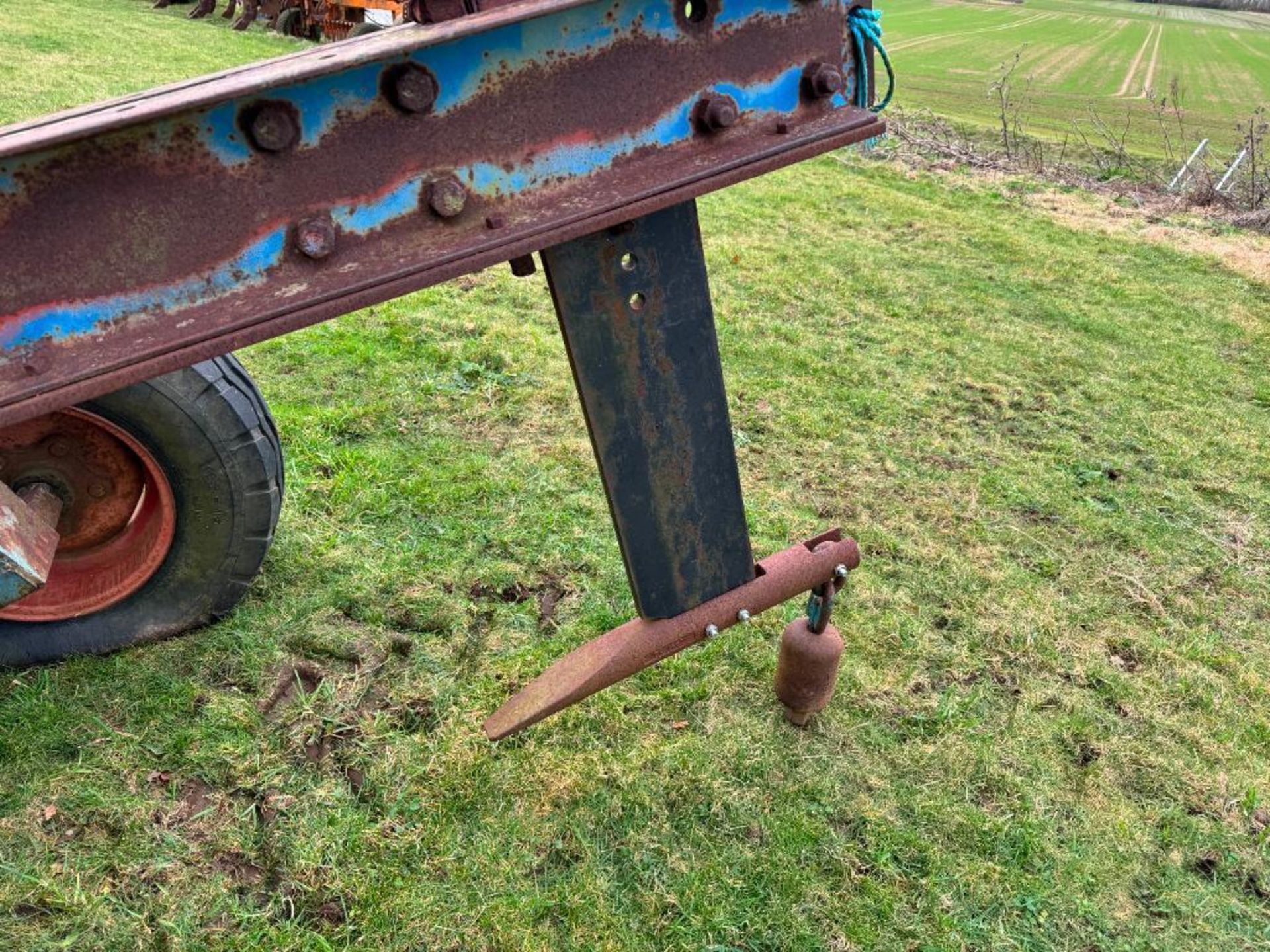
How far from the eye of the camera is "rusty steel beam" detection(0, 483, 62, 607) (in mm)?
1661

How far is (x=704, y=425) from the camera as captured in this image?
168cm

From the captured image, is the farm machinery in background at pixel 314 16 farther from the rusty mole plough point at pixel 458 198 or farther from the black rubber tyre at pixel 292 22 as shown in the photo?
the rusty mole plough point at pixel 458 198

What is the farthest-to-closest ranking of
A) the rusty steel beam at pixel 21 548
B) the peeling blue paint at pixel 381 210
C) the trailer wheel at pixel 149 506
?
the trailer wheel at pixel 149 506
the rusty steel beam at pixel 21 548
the peeling blue paint at pixel 381 210

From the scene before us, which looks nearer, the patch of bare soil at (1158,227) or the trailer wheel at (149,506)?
the trailer wheel at (149,506)

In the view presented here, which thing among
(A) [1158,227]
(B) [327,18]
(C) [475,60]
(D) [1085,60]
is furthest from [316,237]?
(D) [1085,60]

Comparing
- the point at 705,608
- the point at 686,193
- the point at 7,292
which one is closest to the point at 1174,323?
the point at 705,608

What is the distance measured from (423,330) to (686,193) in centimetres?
339

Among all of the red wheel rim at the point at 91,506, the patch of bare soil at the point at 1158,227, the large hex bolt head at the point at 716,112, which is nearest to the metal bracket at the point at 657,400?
the large hex bolt head at the point at 716,112

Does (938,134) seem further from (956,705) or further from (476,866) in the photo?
(476,866)

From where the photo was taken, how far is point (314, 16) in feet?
44.6

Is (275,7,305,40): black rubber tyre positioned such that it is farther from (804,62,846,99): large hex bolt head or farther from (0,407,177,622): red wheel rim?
(804,62,846,99): large hex bolt head

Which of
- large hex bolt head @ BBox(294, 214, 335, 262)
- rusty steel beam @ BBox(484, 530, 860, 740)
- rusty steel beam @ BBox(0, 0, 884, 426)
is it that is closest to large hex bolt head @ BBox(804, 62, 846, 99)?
rusty steel beam @ BBox(0, 0, 884, 426)

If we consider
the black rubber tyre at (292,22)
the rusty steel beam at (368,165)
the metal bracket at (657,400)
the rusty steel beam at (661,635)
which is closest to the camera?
the rusty steel beam at (368,165)

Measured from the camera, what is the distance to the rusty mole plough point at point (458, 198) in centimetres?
108
